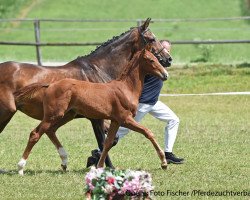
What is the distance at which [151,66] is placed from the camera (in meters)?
11.0

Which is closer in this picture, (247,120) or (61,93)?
(61,93)

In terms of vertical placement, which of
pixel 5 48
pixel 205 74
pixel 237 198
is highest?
pixel 237 198

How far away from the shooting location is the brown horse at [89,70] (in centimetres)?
1165

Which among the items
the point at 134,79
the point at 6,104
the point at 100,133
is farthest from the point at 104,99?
the point at 6,104

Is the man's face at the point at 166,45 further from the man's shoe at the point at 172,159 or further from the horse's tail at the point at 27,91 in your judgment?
the horse's tail at the point at 27,91

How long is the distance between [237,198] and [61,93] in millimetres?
2860

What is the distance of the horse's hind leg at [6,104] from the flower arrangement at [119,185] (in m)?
3.63

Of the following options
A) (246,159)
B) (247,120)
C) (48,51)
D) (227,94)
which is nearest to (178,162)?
(246,159)

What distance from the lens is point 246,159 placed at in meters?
12.4

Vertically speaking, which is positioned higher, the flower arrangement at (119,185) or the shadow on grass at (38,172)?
the flower arrangement at (119,185)

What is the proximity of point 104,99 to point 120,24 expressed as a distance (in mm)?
34722

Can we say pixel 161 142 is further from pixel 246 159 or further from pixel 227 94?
pixel 227 94

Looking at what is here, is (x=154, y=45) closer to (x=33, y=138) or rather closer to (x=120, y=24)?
(x=33, y=138)

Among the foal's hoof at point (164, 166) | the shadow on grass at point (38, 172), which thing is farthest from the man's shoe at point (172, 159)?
the shadow on grass at point (38, 172)
